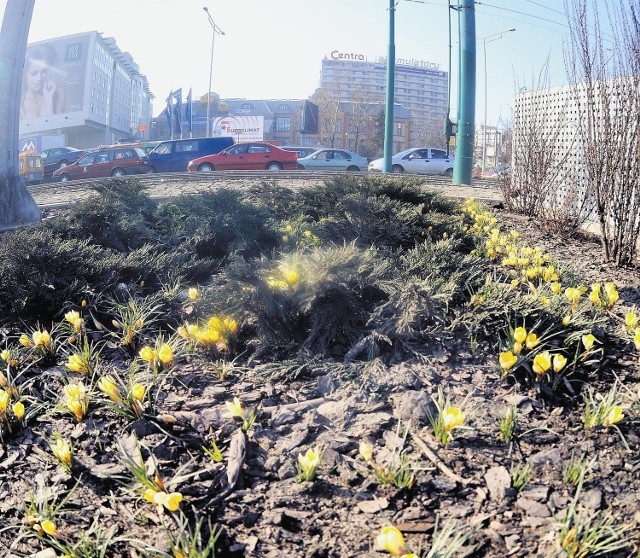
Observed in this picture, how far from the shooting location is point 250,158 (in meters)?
21.2

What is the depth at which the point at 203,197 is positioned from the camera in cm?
516

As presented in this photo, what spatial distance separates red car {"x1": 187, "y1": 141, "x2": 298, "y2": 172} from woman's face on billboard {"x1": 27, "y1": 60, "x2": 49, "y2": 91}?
217ft

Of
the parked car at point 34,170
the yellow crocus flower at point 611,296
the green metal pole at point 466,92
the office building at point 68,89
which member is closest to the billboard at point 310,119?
the parked car at point 34,170

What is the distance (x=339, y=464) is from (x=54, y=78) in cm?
8482

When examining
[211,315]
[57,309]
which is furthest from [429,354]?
[57,309]

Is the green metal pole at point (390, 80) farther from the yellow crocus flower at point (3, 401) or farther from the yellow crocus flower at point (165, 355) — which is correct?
the yellow crocus flower at point (3, 401)

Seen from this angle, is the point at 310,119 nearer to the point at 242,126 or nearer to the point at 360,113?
the point at 242,126

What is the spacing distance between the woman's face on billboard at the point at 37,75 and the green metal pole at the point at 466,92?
77.7 meters

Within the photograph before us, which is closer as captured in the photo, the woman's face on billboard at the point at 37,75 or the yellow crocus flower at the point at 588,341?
the yellow crocus flower at the point at 588,341

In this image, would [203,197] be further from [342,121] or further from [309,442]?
[342,121]

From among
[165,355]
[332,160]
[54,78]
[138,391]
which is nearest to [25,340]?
[165,355]

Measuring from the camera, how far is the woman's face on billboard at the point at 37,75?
74.9 m

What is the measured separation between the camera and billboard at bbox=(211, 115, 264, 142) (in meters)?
49.3

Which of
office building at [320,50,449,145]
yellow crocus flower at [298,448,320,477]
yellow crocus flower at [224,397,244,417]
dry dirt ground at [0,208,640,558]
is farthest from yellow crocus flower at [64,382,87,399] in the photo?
office building at [320,50,449,145]
